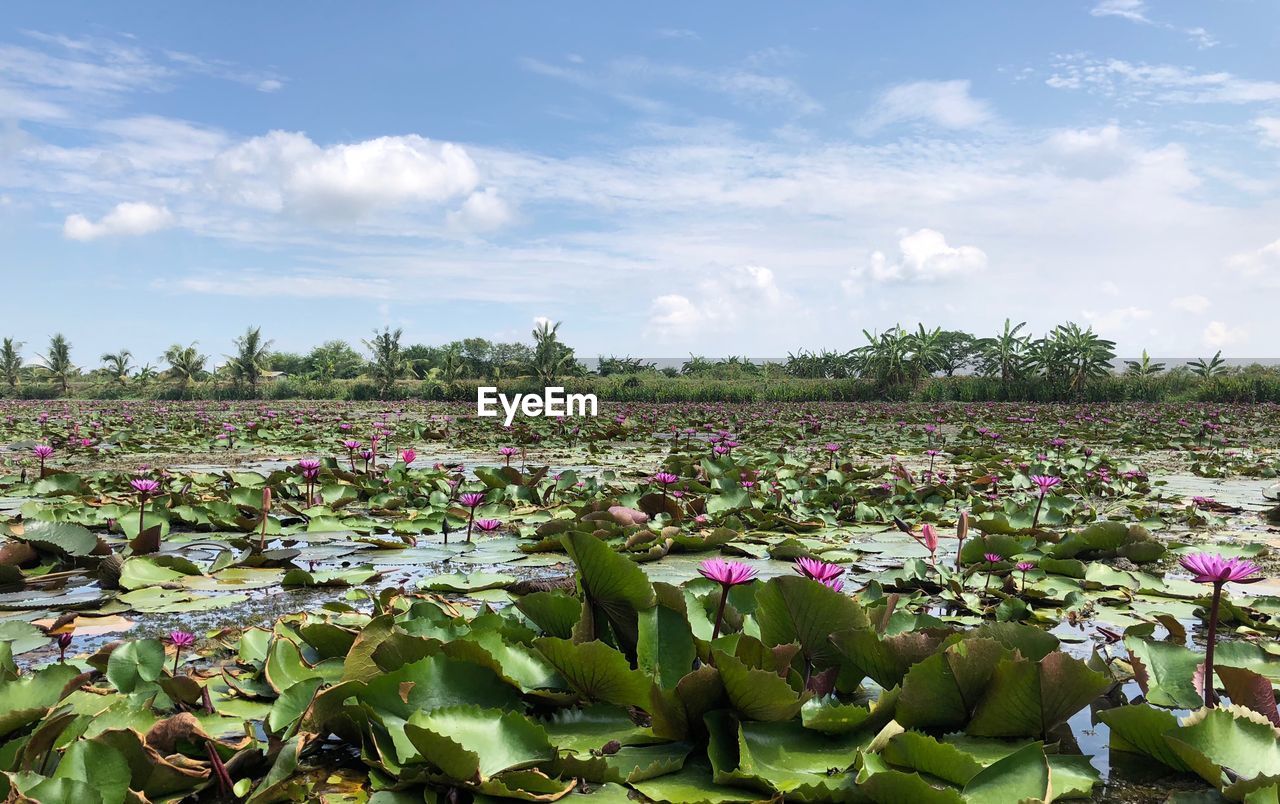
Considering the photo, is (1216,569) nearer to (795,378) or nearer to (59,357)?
(795,378)

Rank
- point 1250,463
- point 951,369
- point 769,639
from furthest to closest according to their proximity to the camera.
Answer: point 951,369 < point 1250,463 < point 769,639

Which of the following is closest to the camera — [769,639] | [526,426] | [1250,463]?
[769,639]

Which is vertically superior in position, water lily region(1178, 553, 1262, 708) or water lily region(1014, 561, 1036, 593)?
water lily region(1178, 553, 1262, 708)

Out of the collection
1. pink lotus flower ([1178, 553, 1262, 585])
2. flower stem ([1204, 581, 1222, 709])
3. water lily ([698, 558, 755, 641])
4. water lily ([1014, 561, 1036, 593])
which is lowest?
water lily ([1014, 561, 1036, 593])

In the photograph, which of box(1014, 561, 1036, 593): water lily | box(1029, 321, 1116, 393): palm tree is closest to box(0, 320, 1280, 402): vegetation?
box(1029, 321, 1116, 393): palm tree

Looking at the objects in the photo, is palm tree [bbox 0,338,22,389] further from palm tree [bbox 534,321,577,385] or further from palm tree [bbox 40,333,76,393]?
palm tree [bbox 534,321,577,385]

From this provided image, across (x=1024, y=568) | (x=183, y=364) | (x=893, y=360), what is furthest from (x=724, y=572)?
(x=183, y=364)

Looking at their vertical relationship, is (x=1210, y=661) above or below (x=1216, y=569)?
below

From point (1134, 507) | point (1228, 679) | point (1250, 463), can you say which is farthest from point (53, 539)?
point (1250, 463)

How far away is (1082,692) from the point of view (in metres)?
1.62

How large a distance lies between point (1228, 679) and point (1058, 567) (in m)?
1.68

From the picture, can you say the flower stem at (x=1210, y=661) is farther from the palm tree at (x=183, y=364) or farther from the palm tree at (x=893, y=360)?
the palm tree at (x=183, y=364)

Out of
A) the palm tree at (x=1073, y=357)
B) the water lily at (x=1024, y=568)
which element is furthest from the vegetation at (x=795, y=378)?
the water lily at (x=1024, y=568)

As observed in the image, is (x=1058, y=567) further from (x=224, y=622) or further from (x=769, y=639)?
(x=224, y=622)
